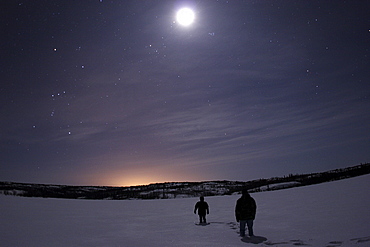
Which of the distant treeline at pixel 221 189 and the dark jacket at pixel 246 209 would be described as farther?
the distant treeline at pixel 221 189

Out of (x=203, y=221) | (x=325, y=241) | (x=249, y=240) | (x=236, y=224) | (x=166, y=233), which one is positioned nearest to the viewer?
(x=325, y=241)

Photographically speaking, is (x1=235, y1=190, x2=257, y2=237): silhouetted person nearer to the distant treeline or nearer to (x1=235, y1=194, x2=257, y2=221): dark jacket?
(x1=235, y1=194, x2=257, y2=221): dark jacket

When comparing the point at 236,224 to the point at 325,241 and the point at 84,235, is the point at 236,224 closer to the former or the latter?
the point at 325,241

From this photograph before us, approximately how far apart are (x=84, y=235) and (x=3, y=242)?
2626 mm

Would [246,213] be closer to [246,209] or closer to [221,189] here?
[246,209]

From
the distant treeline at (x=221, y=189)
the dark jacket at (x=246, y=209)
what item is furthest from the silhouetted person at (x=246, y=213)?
the distant treeline at (x=221, y=189)

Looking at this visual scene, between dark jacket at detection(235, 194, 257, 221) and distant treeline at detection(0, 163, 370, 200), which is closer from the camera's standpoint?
dark jacket at detection(235, 194, 257, 221)

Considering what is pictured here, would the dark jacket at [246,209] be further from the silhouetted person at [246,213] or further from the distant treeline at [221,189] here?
the distant treeline at [221,189]

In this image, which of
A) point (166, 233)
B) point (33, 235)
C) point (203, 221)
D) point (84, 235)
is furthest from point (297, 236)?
point (33, 235)

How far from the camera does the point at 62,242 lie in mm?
8961

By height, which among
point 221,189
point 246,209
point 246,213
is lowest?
point 221,189

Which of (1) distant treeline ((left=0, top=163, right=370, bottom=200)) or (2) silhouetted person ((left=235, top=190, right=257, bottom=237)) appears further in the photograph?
(1) distant treeline ((left=0, top=163, right=370, bottom=200))

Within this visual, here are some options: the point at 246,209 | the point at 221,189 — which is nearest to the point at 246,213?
the point at 246,209

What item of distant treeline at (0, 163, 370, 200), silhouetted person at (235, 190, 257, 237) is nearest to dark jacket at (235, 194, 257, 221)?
silhouetted person at (235, 190, 257, 237)
